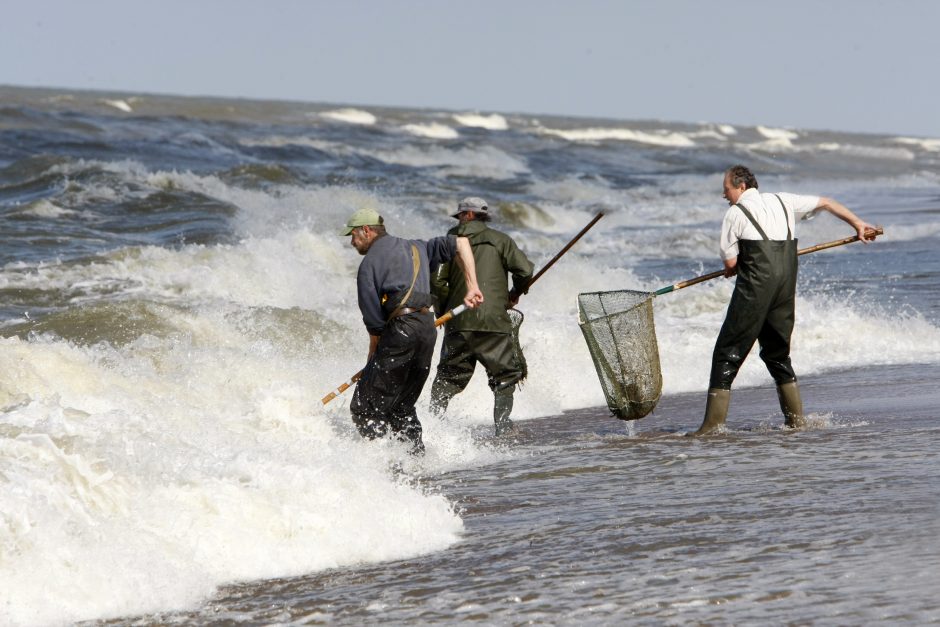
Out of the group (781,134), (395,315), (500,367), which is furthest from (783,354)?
(781,134)

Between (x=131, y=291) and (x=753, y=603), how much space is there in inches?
455

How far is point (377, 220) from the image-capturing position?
772 centimetres

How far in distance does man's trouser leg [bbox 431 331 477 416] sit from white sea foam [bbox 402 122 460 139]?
205 feet

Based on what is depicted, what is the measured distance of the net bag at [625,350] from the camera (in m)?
→ 8.66

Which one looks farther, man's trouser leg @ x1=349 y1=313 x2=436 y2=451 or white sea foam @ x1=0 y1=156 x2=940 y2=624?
man's trouser leg @ x1=349 y1=313 x2=436 y2=451

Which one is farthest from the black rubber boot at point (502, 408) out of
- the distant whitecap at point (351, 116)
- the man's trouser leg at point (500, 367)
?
the distant whitecap at point (351, 116)

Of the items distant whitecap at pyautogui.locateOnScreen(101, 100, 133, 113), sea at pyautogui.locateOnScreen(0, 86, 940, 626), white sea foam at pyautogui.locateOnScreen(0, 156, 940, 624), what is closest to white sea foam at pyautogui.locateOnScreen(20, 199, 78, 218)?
sea at pyautogui.locateOnScreen(0, 86, 940, 626)

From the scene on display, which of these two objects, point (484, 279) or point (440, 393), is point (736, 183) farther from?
point (440, 393)

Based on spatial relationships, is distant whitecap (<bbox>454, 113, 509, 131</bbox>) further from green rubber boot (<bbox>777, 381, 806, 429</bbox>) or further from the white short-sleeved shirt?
the white short-sleeved shirt

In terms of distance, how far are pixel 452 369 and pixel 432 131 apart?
66.5 m

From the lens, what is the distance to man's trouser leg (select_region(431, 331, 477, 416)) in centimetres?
893

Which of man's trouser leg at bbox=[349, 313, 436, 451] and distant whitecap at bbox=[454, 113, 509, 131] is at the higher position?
distant whitecap at bbox=[454, 113, 509, 131]

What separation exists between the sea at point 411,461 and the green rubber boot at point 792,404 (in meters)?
0.15

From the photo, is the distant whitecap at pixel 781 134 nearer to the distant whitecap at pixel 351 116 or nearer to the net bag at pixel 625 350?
the distant whitecap at pixel 351 116
